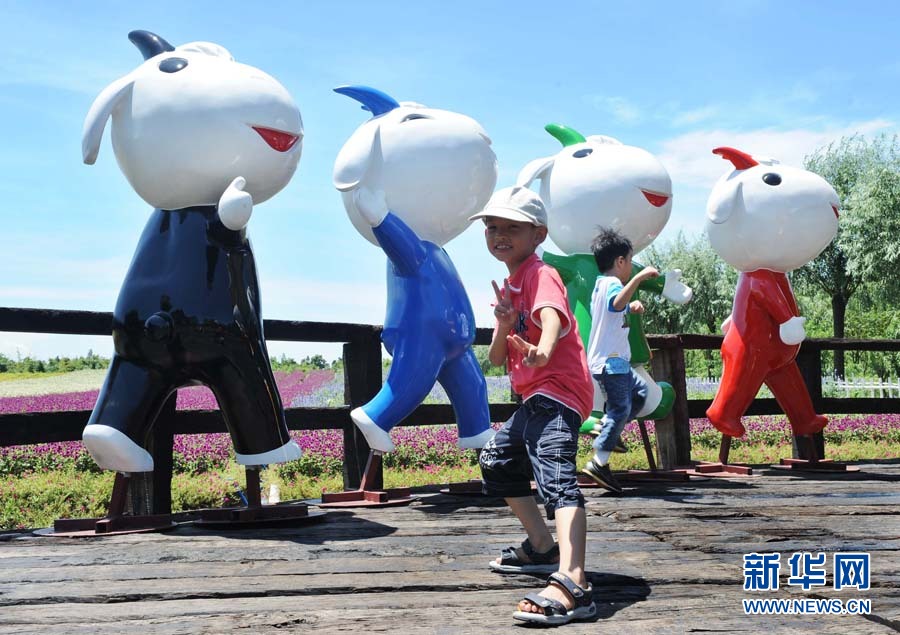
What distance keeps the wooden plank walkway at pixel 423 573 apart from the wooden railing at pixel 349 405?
59cm

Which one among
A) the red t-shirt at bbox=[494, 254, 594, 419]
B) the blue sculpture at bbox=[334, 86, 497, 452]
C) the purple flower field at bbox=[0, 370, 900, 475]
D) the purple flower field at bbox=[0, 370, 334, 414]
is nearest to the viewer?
the red t-shirt at bbox=[494, 254, 594, 419]

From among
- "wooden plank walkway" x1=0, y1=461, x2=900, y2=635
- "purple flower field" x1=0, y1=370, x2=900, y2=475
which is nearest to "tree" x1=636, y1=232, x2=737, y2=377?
"purple flower field" x1=0, y1=370, x2=900, y2=475

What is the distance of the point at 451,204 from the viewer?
4.77 metres

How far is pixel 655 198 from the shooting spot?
557cm

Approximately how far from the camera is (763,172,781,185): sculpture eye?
5.81m

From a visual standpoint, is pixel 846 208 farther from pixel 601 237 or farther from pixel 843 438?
pixel 601 237

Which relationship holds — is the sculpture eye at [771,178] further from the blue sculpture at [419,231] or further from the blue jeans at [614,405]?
the blue sculpture at [419,231]

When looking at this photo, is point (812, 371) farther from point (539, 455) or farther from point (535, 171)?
point (539, 455)

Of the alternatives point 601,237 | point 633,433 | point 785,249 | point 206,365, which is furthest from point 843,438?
point 206,365

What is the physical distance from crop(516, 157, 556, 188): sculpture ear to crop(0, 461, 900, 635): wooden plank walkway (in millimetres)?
2079

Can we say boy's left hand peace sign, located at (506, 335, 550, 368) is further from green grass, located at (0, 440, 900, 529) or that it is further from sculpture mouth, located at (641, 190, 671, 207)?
green grass, located at (0, 440, 900, 529)

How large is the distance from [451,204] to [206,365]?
5.11 ft

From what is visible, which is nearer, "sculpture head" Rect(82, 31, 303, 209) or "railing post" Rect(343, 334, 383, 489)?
"sculpture head" Rect(82, 31, 303, 209)

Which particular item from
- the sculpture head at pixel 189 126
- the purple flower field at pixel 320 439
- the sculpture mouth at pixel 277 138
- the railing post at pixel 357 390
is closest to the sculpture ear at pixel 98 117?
the sculpture head at pixel 189 126
